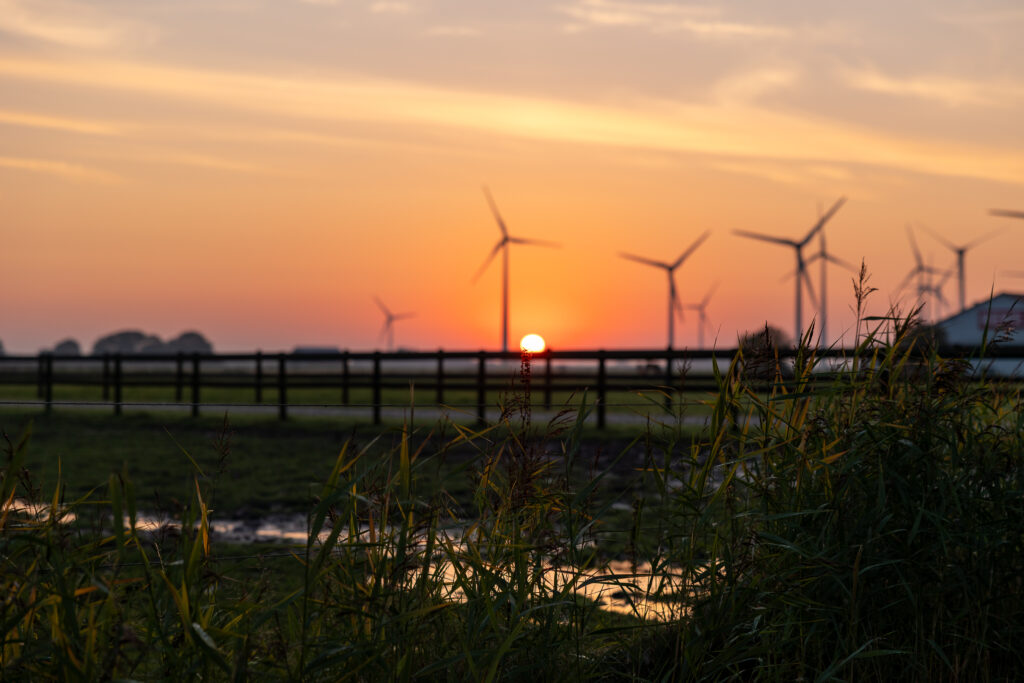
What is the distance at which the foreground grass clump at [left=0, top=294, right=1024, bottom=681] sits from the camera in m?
3.19

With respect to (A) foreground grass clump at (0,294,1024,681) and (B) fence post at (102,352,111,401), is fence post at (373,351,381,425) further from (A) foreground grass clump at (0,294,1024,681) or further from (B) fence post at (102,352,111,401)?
(A) foreground grass clump at (0,294,1024,681)

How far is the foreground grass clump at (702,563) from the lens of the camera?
3.19 m

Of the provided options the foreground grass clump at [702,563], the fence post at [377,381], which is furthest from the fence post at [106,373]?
the foreground grass clump at [702,563]

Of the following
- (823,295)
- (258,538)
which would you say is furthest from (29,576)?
(823,295)

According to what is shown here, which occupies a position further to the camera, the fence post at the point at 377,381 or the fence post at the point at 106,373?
the fence post at the point at 106,373

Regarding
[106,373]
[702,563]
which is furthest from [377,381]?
[702,563]

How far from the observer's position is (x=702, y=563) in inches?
154

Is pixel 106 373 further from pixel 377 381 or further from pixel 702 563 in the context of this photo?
pixel 702 563

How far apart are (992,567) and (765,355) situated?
1168mm

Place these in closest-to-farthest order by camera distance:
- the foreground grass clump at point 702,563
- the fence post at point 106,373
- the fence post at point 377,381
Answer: the foreground grass clump at point 702,563, the fence post at point 377,381, the fence post at point 106,373

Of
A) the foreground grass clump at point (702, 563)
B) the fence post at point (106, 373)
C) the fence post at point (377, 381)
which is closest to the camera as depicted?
the foreground grass clump at point (702, 563)

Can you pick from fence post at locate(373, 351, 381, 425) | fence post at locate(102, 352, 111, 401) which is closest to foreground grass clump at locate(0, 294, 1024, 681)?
fence post at locate(373, 351, 381, 425)

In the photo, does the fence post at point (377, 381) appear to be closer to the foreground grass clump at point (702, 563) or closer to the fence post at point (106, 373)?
the fence post at point (106, 373)

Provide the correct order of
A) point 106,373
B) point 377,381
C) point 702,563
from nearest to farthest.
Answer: point 702,563 < point 377,381 < point 106,373
